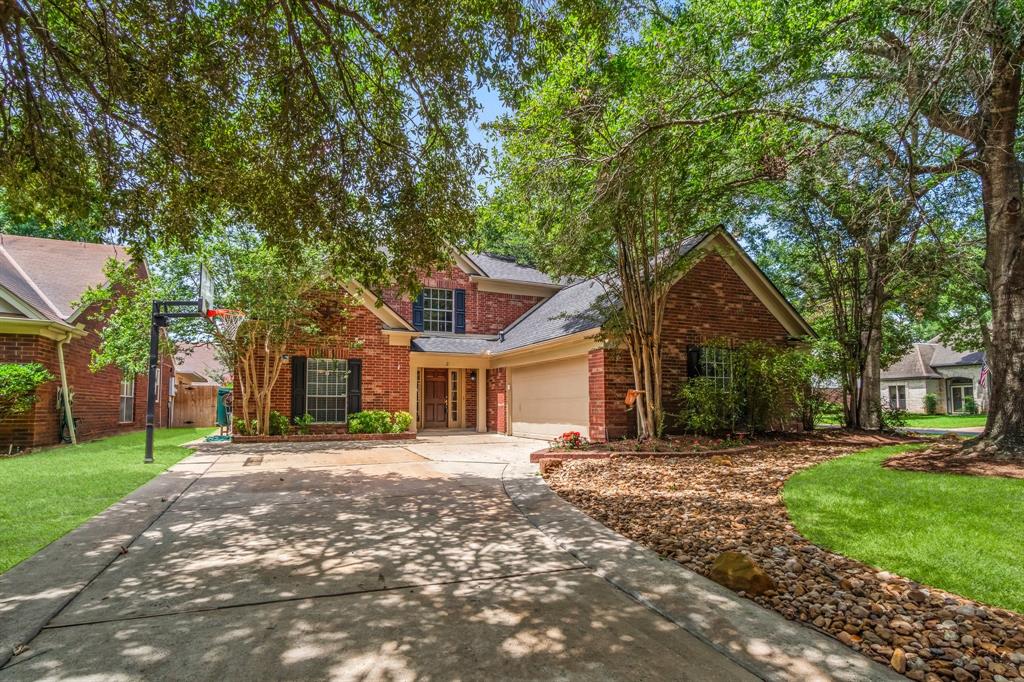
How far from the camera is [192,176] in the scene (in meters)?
6.52

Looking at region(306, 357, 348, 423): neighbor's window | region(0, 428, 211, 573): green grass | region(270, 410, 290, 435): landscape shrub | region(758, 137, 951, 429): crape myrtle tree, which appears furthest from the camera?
region(306, 357, 348, 423): neighbor's window

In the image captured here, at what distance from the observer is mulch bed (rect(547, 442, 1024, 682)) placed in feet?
8.60

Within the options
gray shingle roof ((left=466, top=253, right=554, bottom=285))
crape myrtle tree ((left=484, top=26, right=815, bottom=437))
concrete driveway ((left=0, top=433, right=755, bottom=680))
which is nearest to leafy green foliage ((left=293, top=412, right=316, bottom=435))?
crape myrtle tree ((left=484, top=26, right=815, bottom=437))

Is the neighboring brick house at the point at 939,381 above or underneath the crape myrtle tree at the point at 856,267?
underneath

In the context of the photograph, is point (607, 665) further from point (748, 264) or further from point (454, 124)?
point (748, 264)

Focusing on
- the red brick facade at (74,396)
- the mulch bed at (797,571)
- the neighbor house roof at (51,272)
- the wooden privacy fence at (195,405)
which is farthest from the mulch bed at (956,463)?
the wooden privacy fence at (195,405)

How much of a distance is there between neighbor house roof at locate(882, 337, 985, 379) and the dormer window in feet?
88.5

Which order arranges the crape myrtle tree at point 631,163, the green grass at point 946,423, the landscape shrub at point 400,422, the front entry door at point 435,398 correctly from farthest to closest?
the green grass at point 946,423, the front entry door at point 435,398, the landscape shrub at point 400,422, the crape myrtle tree at point 631,163

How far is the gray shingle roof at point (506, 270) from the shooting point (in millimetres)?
18922

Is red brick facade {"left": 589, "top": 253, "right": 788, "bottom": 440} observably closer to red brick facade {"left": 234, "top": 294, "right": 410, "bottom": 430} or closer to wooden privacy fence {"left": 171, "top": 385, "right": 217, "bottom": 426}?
red brick facade {"left": 234, "top": 294, "right": 410, "bottom": 430}

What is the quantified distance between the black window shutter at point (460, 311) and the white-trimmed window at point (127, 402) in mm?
10742

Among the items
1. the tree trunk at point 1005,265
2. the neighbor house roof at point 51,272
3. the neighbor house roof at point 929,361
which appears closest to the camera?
the tree trunk at point 1005,265

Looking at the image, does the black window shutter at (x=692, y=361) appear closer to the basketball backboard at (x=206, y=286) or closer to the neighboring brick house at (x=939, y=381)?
the basketball backboard at (x=206, y=286)

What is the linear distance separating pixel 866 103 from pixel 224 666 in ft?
30.1
